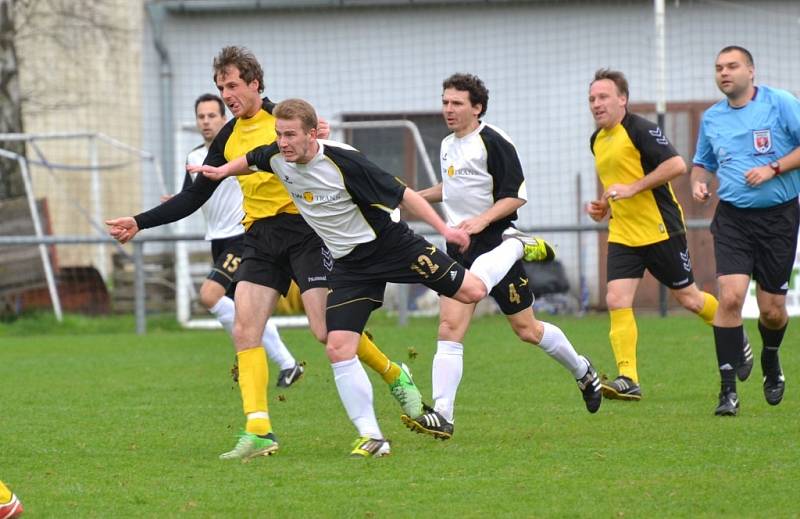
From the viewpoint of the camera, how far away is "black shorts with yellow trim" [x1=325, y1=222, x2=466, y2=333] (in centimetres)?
704

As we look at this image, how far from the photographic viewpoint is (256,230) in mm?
7805

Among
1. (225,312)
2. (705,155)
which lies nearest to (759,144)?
(705,155)

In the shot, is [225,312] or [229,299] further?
[229,299]

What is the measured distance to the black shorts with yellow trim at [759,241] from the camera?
329 inches

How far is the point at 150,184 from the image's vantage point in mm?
20344

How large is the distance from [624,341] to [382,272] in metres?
2.97

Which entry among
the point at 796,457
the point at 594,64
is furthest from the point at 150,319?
the point at 796,457

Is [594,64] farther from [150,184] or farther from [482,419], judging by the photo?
[482,419]

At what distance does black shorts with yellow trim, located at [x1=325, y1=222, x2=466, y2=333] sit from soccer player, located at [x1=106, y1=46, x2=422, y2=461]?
1.92 feet

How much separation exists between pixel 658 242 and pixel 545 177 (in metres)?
9.55

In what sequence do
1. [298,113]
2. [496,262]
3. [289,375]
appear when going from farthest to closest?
[289,375]
[496,262]
[298,113]

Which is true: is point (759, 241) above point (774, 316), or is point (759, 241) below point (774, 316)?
above

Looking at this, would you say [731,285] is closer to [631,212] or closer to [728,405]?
[728,405]

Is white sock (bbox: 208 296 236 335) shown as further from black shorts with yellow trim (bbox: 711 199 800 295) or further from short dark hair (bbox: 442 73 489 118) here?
black shorts with yellow trim (bbox: 711 199 800 295)
